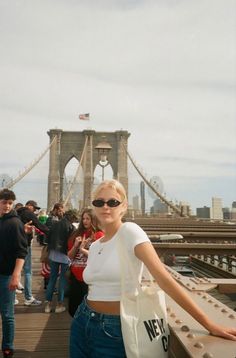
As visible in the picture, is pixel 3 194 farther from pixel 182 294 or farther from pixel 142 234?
pixel 182 294

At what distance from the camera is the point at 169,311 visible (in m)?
1.72

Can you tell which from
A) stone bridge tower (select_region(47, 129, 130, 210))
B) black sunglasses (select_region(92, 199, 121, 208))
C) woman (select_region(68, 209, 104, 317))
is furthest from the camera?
stone bridge tower (select_region(47, 129, 130, 210))

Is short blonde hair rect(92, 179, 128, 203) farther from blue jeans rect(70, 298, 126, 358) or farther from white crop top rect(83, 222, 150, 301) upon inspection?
→ blue jeans rect(70, 298, 126, 358)

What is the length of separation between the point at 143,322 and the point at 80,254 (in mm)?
2317

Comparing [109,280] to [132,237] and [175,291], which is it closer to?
[132,237]

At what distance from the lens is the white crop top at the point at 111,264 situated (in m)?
1.61

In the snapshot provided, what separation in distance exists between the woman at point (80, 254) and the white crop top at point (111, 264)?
74.4 inches

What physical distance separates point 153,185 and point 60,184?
15.0m

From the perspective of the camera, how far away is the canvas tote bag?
4.79ft

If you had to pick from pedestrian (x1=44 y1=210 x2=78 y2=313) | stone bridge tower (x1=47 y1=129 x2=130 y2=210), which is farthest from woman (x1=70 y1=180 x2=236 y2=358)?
stone bridge tower (x1=47 y1=129 x2=130 y2=210)

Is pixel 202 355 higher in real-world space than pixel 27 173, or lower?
lower

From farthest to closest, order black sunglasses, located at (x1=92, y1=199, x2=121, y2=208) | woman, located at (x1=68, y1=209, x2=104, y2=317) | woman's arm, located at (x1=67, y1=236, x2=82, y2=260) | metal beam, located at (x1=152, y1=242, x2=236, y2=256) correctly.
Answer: metal beam, located at (x1=152, y1=242, x2=236, y2=256)
woman's arm, located at (x1=67, y1=236, x2=82, y2=260)
woman, located at (x1=68, y1=209, x2=104, y2=317)
black sunglasses, located at (x1=92, y1=199, x2=121, y2=208)

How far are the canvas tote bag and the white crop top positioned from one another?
9 centimetres

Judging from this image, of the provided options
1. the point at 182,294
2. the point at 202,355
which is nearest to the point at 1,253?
the point at 182,294
